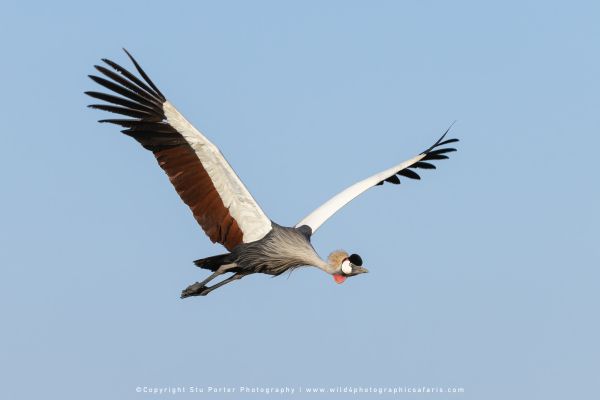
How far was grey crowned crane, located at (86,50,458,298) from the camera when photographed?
20938mm

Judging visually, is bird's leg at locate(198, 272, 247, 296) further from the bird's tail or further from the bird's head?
the bird's head

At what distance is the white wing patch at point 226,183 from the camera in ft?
68.5

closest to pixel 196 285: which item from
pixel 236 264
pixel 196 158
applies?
pixel 236 264

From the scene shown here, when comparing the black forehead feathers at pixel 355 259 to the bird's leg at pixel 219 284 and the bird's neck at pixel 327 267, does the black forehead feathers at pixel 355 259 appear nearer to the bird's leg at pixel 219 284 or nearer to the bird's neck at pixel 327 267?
the bird's neck at pixel 327 267

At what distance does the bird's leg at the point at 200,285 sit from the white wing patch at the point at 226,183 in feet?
1.71

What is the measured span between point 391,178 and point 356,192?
1.21 m

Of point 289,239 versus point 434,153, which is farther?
point 434,153

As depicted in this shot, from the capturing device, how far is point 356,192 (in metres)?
23.1

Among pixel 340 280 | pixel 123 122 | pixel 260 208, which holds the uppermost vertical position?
pixel 123 122

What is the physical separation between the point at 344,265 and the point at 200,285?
2.30 meters

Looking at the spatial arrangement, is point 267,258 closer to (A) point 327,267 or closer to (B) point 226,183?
(A) point 327,267

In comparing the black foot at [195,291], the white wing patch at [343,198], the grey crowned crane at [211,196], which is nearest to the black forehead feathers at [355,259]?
the grey crowned crane at [211,196]

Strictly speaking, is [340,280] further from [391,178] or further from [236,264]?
[391,178]

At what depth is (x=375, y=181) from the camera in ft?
76.3
